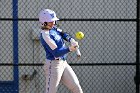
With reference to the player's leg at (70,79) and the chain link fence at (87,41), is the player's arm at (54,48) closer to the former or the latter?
Answer: the player's leg at (70,79)

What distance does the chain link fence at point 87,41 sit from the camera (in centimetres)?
833

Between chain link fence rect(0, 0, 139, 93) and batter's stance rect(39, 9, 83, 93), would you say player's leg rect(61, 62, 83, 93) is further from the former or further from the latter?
chain link fence rect(0, 0, 139, 93)

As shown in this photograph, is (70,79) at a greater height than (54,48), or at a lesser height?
lesser

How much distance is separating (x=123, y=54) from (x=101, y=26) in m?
0.61

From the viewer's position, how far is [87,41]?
8.41 m

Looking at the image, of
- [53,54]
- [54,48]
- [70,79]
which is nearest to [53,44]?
[54,48]

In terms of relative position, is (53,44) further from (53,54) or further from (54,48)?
(53,54)

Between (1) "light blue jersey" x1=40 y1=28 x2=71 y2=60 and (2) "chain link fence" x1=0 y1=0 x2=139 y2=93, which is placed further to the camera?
(2) "chain link fence" x1=0 y1=0 x2=139 y2=93

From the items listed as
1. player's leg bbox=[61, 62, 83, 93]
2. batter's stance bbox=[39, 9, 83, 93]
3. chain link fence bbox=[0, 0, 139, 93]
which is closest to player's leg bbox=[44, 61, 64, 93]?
batter's stance bbox=[39, 9, 83, 93]

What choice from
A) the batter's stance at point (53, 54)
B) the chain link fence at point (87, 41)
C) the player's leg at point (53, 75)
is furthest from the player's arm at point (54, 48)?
the chain link fence at point (87, 41)

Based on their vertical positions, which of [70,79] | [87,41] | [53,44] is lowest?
[70,79]

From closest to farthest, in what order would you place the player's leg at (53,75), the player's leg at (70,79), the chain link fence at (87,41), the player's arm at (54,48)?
the player's arm at (54,48) → the player's leg at (53,75) → the player's leg at (70,79) → the chain link fence at (87,41)

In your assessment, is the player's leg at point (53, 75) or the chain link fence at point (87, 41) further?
the chain link fence at point (87, 41)

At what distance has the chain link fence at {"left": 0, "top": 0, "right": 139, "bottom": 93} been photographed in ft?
27.3
